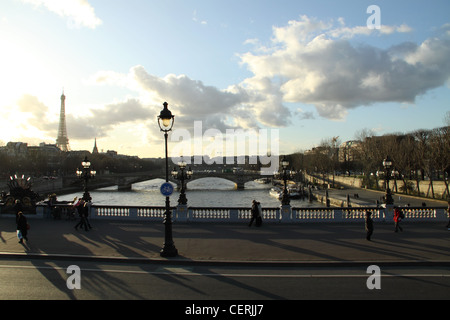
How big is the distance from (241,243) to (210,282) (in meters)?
4.45

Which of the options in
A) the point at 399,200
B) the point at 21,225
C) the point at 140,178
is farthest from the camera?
the point at 140,178

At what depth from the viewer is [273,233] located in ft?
50.4

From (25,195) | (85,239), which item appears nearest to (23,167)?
(25,195)

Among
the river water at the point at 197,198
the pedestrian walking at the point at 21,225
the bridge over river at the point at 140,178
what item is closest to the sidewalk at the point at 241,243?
the pedestrian walking at the point at 21,225

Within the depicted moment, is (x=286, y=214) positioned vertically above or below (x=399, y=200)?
above

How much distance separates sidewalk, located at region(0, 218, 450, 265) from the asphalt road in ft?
1.86

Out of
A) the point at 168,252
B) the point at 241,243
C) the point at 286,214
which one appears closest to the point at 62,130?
the point at 286,214

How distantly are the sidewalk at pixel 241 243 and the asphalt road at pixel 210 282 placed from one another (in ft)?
1.86

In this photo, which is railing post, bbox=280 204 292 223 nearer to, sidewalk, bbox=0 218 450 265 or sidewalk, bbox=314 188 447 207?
sidewalk, bbox=0 218 450 265

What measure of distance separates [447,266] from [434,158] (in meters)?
40.1

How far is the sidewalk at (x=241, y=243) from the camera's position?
36.5ft

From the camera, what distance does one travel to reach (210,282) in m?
8.93

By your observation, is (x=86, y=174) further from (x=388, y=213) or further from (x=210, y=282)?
(x=388, y=213)

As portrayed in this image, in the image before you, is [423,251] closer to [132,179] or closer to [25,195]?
[25,195]
